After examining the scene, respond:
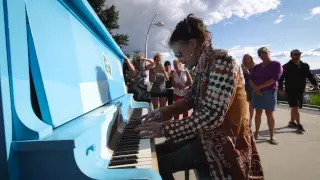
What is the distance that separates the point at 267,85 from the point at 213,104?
3.14 metres

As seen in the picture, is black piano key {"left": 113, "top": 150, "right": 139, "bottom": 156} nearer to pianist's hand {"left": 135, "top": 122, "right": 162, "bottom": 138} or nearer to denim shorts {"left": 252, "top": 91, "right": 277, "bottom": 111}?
pianist's hand {"left": 135, "top": 122, "right": 162, "bottom": 138}

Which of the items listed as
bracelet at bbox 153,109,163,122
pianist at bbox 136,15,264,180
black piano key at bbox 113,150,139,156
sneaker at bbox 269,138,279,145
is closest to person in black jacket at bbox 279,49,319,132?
sneaker at bbox 269,138,279,145

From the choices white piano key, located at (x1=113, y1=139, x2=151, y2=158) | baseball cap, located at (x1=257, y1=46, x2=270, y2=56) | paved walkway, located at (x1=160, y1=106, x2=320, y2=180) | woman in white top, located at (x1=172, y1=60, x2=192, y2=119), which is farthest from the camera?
woman in white top, located at (x1=172, y1=60, x2=192, y2=119)

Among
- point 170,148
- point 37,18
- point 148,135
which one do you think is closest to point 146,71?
point 170,148

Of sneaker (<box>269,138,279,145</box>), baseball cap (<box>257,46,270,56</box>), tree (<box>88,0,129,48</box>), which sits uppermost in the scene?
tree (<box>88,0,129,48</box>)

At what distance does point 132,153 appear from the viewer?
3.92 ft

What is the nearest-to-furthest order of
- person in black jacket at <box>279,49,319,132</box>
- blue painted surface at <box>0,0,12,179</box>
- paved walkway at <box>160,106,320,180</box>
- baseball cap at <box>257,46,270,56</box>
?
1. blue painted surface at <box>0,0,12,179</box>
2. paved walkway at <box>160,106,320,180</box>
3. baseball cap at <box>257,46,270,56</box>
4. person in black jacket at <box>279,49,319,132</box>

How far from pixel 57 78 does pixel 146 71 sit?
376 cm

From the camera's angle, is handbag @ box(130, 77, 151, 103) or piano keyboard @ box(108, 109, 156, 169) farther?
handbag @ box(130, 77, 151, 103)

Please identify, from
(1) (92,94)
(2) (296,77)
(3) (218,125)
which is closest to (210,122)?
(3) (218,125)

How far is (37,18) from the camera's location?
0.93 metres

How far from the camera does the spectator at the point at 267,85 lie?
154 inches

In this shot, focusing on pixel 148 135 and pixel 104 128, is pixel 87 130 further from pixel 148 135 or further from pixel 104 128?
pixel 148 135

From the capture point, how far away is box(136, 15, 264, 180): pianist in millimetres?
1231
